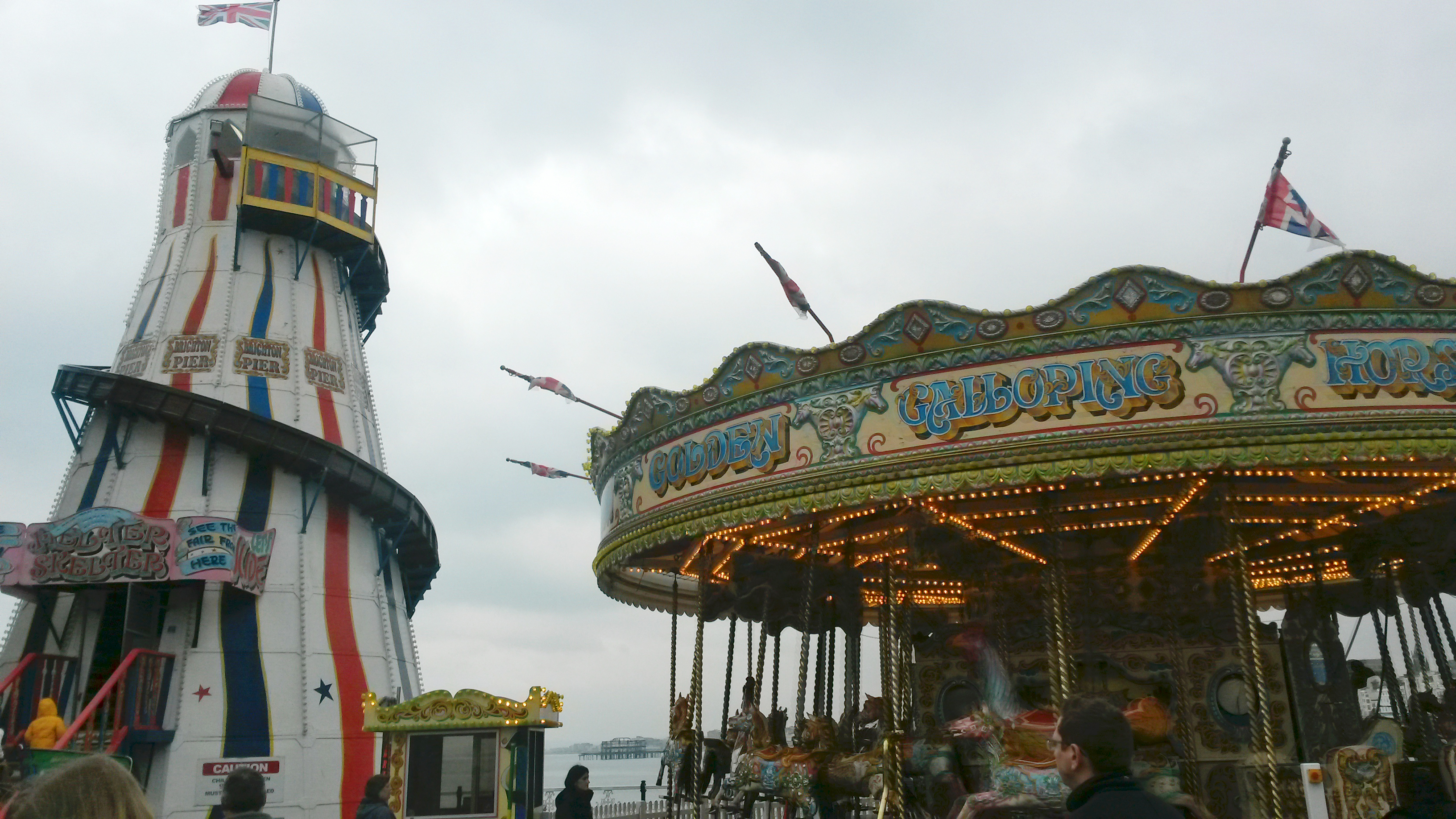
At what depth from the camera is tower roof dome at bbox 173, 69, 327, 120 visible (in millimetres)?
26047

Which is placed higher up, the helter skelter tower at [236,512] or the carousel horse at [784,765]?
the helter skelter tower at [236,512]

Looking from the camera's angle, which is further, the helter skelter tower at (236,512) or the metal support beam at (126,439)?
the metal support beam at (126,439)

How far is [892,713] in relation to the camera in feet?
34.1

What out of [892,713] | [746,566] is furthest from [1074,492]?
[746,566]

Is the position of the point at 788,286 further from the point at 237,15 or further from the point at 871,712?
the point at 237,15

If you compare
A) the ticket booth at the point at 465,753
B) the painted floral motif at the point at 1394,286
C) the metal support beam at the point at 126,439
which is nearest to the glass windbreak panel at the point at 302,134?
the metal support beam at the point at 126,439

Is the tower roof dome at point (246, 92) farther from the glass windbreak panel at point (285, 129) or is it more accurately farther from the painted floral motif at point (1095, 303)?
the painted floral motif at point (1095, 303)

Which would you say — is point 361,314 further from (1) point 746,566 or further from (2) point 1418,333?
(2) point 1418,333

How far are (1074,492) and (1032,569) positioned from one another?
2445 millimetres

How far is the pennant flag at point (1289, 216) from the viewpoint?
10578 millimetres

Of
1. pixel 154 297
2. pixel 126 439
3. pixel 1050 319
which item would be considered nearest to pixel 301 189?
pixel 154 297

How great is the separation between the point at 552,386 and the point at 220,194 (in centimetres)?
1117

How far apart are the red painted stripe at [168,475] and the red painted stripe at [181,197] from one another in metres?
5.92

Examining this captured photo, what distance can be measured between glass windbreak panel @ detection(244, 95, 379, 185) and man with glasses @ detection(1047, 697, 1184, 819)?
26.3 meters
